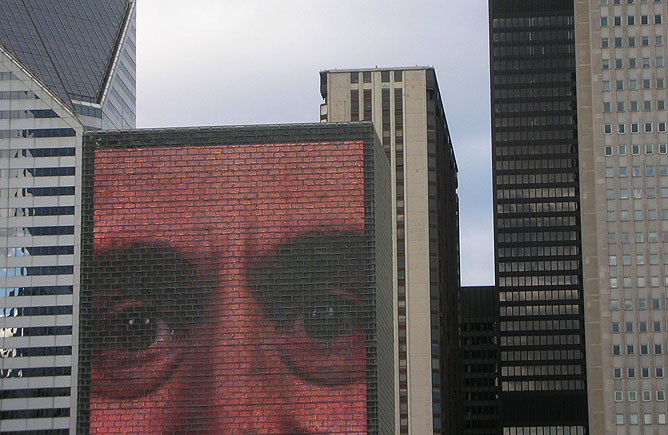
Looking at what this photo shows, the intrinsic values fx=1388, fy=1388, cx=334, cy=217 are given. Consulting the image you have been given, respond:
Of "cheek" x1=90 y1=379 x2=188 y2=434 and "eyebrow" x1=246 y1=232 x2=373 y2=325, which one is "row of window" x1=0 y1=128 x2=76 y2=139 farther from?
"cheek" x1=90 y1=379 x2=188 y2=434

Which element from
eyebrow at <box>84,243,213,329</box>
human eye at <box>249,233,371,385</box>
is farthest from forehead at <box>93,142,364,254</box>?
human eye at <box>249,233,371,385</box>

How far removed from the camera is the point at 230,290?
176500 mm

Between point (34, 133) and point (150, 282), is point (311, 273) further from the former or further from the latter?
point (34, 133)

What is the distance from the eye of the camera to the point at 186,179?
17925 centimetres

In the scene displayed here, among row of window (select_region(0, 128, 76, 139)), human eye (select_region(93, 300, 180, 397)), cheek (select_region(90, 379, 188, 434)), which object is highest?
row of window (select_region(0, 128, 76, 139))

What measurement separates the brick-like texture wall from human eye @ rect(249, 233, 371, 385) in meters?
0.18

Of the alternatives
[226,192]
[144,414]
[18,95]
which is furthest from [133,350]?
[18,95]

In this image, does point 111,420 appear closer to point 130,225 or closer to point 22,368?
point 22,368

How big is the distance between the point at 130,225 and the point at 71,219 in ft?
26.0

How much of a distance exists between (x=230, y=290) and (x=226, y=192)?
12.7 m

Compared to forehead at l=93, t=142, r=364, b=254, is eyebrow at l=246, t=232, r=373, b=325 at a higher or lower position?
lower

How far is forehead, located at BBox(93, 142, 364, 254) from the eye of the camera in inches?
6969

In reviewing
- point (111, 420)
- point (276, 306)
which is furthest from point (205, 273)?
point (111, 420)

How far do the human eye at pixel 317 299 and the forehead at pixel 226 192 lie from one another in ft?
8.36
